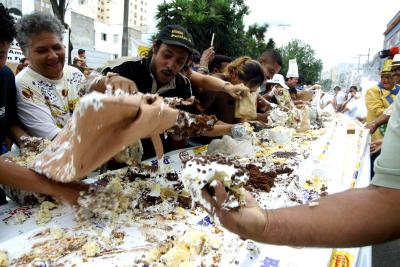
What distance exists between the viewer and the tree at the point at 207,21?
12.8 m

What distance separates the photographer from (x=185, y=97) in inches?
93.5

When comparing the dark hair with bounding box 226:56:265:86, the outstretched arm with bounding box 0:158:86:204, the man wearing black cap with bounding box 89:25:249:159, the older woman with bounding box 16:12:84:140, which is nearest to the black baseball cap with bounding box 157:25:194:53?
the man wearing black cap with bounding box 89:25:249:159

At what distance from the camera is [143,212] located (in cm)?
135

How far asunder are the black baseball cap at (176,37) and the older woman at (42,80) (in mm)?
675

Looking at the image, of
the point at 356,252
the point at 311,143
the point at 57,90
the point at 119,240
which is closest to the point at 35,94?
the point at 57,90

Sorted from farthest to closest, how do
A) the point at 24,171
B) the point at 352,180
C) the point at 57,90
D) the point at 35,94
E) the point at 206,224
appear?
the point at 352,180
the point at 57,90
the point at 35,94
the point at 206,224
the point at 24,171

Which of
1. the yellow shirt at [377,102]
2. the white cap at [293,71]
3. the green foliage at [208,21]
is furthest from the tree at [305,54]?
the yellow shirt at [377,102]

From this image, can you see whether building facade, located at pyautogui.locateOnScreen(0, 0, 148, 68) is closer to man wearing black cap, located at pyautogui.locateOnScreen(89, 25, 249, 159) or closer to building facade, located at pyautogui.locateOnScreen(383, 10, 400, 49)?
man wearing black cap, located at pyautogui.locateOnScreen(89, 25, 249, 159)

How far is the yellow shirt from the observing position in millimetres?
4031

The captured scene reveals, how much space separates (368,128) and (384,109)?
0.35 m

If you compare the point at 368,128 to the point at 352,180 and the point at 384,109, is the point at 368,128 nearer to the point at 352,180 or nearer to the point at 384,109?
the point at 384,109

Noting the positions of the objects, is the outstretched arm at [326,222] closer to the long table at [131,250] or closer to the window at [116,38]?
the long table at [131,250]

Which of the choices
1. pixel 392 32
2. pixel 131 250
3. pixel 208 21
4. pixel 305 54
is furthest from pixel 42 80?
pixel 305 54

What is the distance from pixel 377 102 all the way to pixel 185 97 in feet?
9.91
